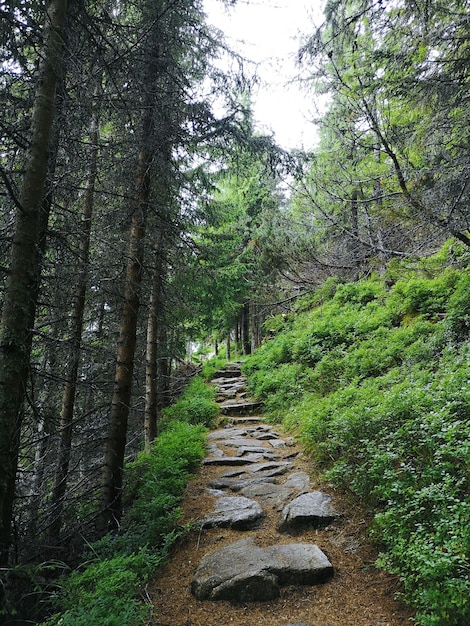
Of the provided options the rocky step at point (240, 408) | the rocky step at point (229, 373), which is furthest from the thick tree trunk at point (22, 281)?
the rocky step at point (229, 373)

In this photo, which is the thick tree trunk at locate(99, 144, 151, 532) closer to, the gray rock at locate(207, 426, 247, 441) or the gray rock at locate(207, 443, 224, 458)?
the gray rock at locate(207, 443, 224, 458)

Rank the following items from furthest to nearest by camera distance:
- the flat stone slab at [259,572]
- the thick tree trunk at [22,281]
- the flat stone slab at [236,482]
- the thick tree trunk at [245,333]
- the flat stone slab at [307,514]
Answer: the thick tree trunk at [245,333], the flat stone slab at [236,482], the flat stone slab at [307,514], the flat stone slab at [259,572], the thick tree trunk at [22,281]

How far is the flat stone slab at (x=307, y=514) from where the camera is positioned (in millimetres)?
4766

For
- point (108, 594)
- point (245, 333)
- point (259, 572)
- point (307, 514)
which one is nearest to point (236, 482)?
point (307, 514)

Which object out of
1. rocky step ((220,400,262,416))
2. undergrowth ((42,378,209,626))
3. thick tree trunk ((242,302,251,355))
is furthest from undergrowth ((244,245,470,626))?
thick tree trunk ((242,302,251,355))

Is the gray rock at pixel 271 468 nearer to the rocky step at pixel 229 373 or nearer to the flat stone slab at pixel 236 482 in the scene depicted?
the flat stone slab at pixel 236 482

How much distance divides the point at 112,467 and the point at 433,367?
5.92 metres

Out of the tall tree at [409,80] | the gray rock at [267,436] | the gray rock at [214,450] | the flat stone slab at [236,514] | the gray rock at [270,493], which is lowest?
the flat stone slab at [236,514]

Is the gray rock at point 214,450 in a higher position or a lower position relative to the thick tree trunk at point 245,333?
lower

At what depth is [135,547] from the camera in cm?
483

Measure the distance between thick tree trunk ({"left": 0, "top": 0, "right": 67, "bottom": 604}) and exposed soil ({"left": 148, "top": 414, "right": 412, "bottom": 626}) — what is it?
1858mm

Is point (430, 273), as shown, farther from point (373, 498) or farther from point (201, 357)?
point (201, 357)

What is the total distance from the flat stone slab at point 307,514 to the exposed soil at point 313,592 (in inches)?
4.0

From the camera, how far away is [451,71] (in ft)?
19.3
